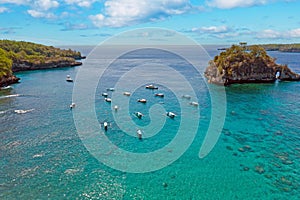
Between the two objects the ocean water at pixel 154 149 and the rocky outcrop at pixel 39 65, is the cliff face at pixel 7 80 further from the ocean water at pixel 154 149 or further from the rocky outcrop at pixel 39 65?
the rocky outcrop at pixel 39 65

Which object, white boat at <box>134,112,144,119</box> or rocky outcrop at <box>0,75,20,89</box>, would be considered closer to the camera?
white boat at <box>134,112,144,119</box>

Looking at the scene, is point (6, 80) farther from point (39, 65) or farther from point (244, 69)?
point (244, 69)

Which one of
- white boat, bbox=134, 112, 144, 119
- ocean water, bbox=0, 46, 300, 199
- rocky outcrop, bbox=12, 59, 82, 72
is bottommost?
ocean water, bbox=0, 46, 300, 199

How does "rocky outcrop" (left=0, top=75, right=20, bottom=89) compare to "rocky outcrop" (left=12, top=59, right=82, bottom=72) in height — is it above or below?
below

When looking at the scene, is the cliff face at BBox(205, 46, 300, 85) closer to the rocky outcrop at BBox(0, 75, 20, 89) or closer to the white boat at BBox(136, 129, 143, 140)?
the white boat at BBox(136, 129, 143, 140)

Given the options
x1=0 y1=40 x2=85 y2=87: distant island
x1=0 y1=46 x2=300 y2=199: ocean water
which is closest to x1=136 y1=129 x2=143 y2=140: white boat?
x1=0 y1=46 x2=300 y2=199: ocean water

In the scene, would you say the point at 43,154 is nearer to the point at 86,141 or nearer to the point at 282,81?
the point at 86,141
